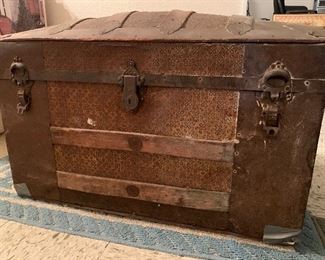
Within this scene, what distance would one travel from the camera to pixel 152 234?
1021 millimetres

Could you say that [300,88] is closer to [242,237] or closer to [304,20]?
[242,237]

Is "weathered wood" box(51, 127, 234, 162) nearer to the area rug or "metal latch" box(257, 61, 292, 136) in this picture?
"metal latch" box(257, 61, 292, 136)

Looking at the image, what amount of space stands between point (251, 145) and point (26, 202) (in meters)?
0.90

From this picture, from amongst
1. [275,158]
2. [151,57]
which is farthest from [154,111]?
[275,158]

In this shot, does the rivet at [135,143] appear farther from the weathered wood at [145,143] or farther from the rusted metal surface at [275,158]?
the rusted metal surface at [275,158]

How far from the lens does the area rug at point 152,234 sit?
0.94 metres

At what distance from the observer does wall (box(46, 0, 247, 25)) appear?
198 cm

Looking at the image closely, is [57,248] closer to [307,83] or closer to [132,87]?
[132,87]

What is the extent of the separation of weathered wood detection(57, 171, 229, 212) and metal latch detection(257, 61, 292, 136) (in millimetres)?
269

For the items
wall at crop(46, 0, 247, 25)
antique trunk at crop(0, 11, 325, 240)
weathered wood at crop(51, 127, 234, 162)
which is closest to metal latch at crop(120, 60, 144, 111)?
antique trunk at crop(0, 11, 325, 240)

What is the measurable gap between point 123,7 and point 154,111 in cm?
144

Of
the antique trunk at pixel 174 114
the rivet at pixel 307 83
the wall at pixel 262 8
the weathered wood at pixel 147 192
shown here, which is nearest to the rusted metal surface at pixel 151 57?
the antique trunk at pixel 174 114

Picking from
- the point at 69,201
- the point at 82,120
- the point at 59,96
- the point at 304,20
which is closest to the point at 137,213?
the point at 69,201

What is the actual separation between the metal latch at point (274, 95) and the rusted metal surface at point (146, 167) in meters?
0.18
